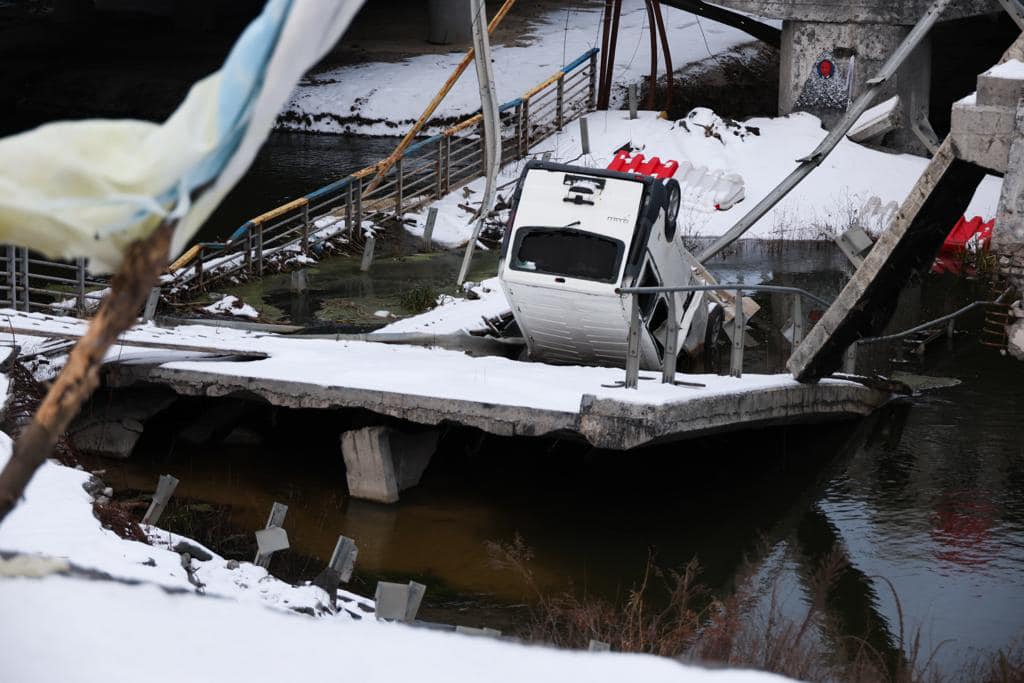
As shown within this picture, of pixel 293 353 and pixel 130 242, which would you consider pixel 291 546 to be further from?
pixel 130 242

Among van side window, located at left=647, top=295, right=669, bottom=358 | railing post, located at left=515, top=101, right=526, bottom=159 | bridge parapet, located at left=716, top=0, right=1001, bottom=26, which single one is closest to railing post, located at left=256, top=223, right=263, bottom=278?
van side window, located at left=647, top=295, right=669, bottom=358

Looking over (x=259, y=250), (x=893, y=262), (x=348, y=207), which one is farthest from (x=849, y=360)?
(x=348, y=207)

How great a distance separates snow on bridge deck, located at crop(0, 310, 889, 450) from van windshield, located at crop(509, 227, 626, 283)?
100cm

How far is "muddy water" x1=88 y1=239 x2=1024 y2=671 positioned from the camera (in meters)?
11.9

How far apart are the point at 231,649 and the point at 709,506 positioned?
912 centimetres

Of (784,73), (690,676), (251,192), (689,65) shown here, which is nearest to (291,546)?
(690,676)

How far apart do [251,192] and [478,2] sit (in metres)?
12.7

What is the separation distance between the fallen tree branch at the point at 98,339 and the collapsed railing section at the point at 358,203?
1395 cm

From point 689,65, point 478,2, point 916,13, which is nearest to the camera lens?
point 478,2

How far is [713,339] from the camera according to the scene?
698 inches

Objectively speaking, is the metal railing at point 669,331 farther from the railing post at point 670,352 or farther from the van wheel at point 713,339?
the van wheel at point 713,339

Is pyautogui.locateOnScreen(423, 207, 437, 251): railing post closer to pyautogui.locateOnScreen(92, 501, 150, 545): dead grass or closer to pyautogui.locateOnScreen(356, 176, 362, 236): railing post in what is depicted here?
pyautogui.locateOnScreen(356, 176, 362, 236): railing post

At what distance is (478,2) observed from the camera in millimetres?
16484

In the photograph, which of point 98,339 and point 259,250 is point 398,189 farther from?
point 98,339
